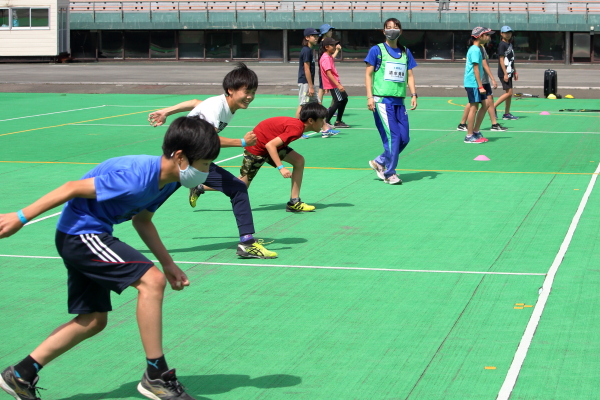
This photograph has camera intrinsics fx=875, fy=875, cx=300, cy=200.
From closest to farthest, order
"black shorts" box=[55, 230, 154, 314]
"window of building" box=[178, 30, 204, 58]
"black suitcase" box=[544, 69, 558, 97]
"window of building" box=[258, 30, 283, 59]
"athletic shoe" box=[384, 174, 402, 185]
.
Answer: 1. "black shorts" box=[55, 230, 154, 314]
2. "athletic shoe" box=[384, 174, 402, 185]
3. "black suitcase" box=[544, 69, 558, 97]
4. "window of building" box=[258, 30, 283, 59]
5. "window of building" box=[178, 30, 204, 58]

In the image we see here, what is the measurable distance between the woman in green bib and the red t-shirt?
262 cm

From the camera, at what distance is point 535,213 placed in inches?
379

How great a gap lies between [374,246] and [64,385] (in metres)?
3.96

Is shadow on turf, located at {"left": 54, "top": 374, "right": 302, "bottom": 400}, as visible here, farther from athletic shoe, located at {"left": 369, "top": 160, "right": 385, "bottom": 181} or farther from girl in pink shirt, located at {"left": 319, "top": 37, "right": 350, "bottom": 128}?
girl in pink shirt, located at {"left": 319, "top": 37, "right": 350, "bottom": 128}

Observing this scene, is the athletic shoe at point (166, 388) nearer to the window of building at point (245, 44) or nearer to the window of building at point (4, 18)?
the window of building at point (4, 18)

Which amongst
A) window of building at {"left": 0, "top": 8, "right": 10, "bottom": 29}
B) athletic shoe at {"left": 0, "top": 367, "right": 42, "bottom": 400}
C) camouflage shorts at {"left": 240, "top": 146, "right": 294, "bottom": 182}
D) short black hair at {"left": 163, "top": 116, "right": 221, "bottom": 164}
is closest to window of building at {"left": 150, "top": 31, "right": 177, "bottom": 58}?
window of building at {"left": 0, "top": 8, "right": 10, "bottom": 29}

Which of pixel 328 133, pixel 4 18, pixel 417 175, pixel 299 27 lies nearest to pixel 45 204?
pixel 417 175

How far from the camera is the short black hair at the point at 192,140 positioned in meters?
4.09

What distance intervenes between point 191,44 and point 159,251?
55.0 meters

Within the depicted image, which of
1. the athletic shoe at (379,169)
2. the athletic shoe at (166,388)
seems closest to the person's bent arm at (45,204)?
the athletic shoe at (166,388)

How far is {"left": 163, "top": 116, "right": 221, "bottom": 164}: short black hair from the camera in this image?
Result: 4.09 meters

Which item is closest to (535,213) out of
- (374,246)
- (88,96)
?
(374,246)

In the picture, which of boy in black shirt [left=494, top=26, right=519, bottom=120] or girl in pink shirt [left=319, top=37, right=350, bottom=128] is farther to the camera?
boy in black shirt [left=494, top=26, right=519, bottom=120]

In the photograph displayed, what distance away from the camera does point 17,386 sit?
439 centimetres
